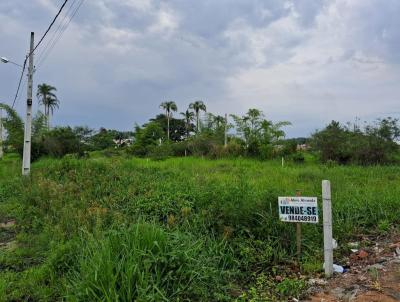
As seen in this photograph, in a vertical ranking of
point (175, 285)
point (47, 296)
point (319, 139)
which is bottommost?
point (47, 296)

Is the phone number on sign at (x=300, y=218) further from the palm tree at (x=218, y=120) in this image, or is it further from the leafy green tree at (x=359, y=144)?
the palm tree at (x=218, y=120)

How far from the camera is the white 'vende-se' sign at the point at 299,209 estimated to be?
428 centimetres

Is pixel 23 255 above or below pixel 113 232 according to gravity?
below

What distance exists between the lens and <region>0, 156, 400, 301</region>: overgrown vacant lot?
11.3 ft

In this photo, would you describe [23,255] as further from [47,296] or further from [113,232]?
[113,232]

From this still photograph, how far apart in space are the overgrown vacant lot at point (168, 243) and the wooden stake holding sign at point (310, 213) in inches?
10.2

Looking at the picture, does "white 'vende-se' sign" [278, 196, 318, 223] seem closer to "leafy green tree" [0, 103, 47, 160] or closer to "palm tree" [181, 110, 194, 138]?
"leafy green tree" [0, 103, 47, 160]

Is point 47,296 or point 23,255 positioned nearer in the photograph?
point 47,296

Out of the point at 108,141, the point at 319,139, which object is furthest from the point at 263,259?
the point at 108,141

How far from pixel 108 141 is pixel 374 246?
130ft

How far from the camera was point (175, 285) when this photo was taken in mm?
3436

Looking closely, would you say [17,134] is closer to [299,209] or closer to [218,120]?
[218,120]

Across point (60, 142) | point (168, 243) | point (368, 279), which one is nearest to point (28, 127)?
point (60, 142)

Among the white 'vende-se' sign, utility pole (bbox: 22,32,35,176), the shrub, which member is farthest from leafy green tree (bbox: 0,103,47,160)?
the white 'vende-se' sign
